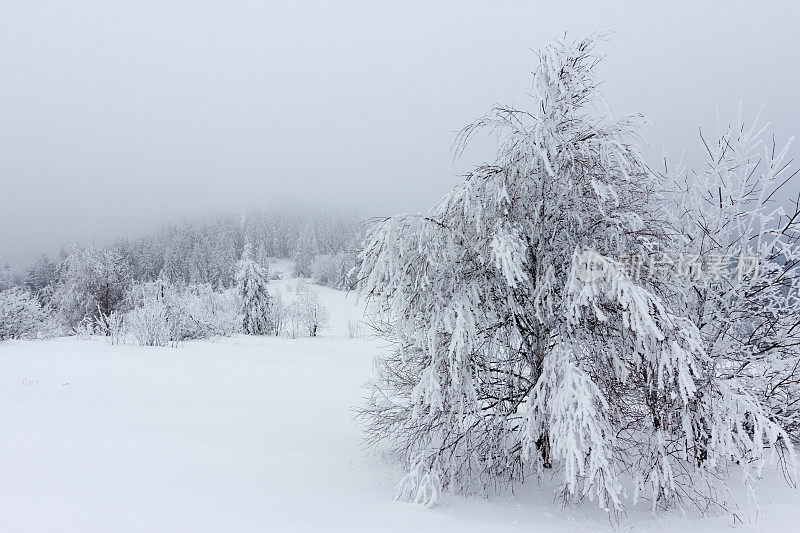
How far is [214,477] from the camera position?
4.50 meters

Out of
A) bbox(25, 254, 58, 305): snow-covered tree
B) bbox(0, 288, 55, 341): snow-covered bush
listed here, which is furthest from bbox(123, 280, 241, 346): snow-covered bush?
bbox(25, 254, 58, 305): snow-covered tree

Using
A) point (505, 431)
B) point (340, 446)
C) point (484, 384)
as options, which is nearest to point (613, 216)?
point (484, 384)

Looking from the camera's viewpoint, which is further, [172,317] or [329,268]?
[329,268]

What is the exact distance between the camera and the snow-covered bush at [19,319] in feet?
70.5

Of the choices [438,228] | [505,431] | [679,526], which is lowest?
[679,526]

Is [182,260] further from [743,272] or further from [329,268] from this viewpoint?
[743,272]

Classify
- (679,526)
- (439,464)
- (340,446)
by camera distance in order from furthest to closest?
(340,446)
(439,464)
(679,526)

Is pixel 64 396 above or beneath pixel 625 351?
beneath

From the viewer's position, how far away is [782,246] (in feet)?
18.2

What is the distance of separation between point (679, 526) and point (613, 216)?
3480 mm

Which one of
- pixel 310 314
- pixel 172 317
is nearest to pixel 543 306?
pixel 172 317

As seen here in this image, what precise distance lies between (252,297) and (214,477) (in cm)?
3927

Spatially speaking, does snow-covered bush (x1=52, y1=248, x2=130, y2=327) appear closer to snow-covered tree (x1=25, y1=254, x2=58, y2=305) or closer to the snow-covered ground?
the snow-covered ground

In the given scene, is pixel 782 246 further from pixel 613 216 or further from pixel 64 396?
pixel 64 396
